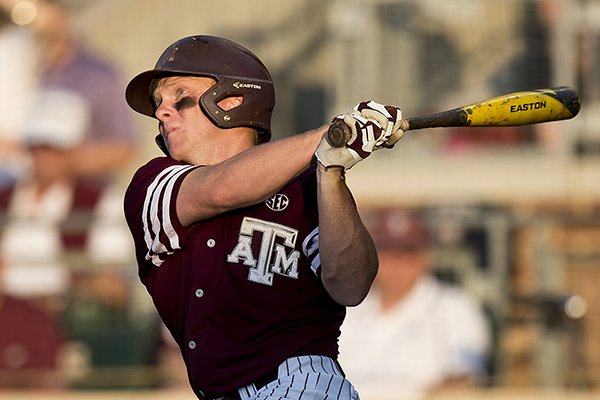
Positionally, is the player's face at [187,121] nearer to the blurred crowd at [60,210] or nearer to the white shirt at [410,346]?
the white shirt at [410,346]

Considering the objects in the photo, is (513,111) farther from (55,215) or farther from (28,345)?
(55,215)

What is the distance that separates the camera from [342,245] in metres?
3.43

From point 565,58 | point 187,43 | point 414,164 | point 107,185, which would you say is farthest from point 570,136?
point 187,43

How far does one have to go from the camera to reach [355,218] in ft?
11.2

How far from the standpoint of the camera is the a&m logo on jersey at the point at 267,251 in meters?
3.62

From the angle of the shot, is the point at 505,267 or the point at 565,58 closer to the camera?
the point at 505,267

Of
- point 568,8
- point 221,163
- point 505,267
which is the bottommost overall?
point 505,267

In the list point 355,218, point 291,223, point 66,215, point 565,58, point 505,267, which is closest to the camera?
point 355,218

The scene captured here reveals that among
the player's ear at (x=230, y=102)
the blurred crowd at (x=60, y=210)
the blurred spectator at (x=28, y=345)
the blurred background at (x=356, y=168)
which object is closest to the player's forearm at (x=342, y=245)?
the player's ear at (x=230, y=102)

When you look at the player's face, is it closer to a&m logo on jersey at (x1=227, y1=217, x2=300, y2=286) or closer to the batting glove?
a&m logo on jersey at (x1=227, y1=217, x2=300, y2=286)

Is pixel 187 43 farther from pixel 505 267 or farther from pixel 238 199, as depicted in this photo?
pixel 505 267

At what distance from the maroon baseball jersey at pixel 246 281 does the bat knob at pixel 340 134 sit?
0.47m

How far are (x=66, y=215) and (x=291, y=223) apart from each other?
589cm

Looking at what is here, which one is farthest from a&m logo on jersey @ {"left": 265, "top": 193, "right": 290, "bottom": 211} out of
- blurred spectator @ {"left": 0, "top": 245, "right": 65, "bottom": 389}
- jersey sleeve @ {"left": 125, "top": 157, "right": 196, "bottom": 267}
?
blurred spectator @ {"left": 0, "top": 245, "right": 65, "bottom": 389}
